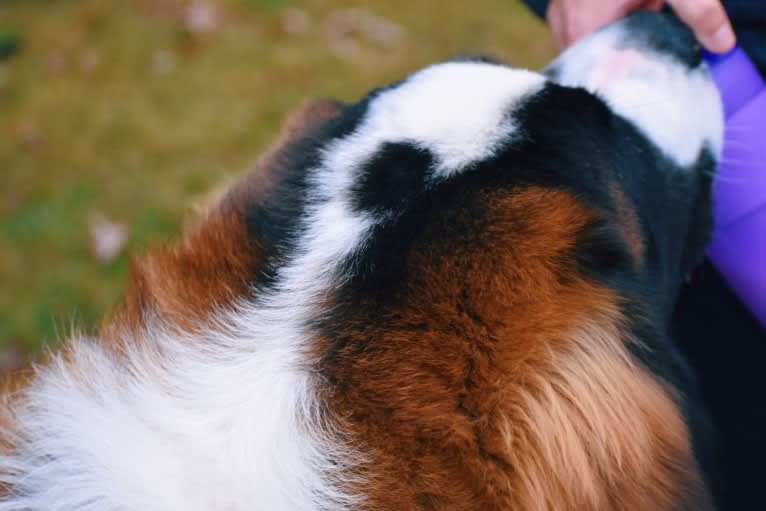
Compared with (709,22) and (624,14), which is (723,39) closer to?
(709,22)

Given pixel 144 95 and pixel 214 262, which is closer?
pixel 214 262

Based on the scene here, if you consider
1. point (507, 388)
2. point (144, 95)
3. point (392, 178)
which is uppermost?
point (392, 178)

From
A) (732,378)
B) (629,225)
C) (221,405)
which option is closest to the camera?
(221,405)

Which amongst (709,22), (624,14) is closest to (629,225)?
(709,22)

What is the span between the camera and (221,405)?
1178 millimetres

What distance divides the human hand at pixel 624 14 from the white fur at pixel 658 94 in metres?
0.09

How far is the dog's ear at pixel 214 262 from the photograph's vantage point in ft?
4.32

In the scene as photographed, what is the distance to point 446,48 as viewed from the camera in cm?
427

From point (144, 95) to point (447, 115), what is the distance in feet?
10.9

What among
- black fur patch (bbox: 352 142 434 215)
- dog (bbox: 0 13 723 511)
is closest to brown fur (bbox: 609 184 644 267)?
dog (bbox: 0 13 723 511)

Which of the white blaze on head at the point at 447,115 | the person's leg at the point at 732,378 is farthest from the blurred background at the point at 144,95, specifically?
the white blaze on head at the point at 447,115

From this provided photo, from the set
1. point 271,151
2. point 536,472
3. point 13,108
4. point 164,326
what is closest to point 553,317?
point 536,472

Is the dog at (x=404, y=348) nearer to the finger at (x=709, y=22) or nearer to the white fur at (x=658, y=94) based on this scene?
the white fur at (x=658, y=94)

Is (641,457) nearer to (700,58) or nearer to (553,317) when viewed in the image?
(553,317)
